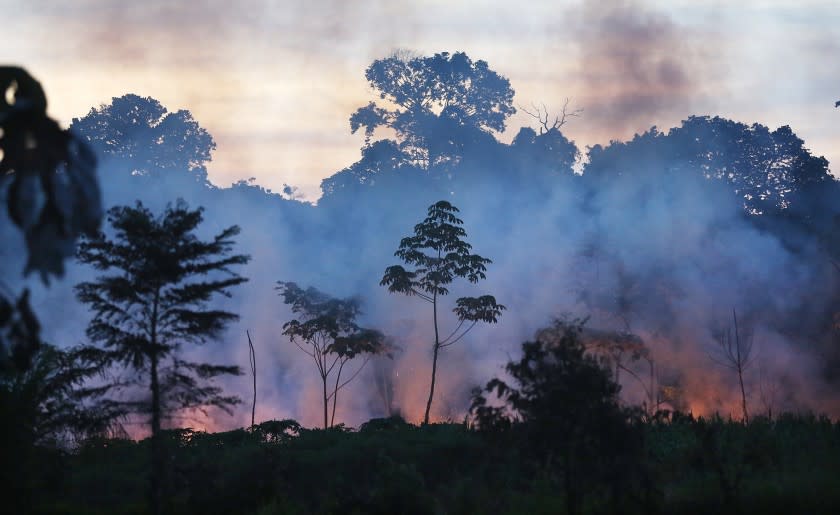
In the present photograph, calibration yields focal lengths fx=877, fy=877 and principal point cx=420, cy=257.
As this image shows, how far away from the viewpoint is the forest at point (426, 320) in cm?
1408

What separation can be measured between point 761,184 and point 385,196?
25.3 metres

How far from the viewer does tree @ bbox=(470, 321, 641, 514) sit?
13578 mm

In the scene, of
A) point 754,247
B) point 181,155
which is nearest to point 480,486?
point 754,247

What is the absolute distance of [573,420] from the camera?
45.0 ft

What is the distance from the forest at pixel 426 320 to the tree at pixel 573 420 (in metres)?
0.04

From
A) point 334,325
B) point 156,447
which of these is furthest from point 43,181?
point 334,325

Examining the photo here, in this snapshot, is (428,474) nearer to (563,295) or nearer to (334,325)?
(334,325)

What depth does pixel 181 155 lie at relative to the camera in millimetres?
69500

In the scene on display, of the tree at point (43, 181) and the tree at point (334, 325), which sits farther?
the tree at point (334, 325)

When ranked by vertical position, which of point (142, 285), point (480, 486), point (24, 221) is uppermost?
point (142, 285)

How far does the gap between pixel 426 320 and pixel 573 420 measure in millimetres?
28713

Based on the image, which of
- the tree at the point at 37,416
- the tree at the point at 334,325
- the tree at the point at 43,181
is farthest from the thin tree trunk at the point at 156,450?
the tree at the point at 334,325

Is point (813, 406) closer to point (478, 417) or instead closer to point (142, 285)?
point (478, 417)

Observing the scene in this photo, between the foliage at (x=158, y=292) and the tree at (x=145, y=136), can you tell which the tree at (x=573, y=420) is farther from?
the tree at (x=145, y=136)
